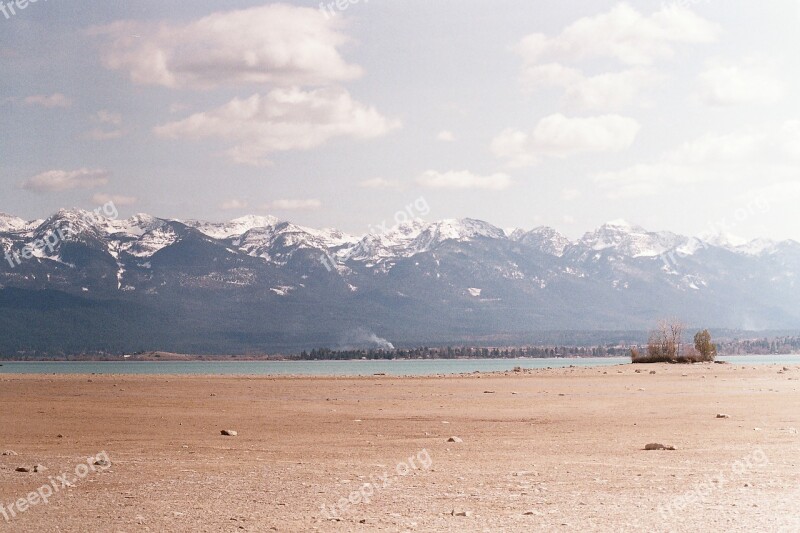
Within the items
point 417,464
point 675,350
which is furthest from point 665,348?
point 417,464

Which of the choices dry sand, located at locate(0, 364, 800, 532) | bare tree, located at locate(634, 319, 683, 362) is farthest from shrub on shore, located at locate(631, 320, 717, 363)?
dry sand, located at locate(0, 364, 800, 532)

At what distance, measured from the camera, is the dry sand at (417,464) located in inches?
571

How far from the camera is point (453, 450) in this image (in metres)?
22.4

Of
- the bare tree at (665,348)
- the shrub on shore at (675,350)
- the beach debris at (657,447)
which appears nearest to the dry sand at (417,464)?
the beach debris at (657,447)

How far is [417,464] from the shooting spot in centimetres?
2003

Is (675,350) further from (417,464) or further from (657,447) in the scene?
(417,464)

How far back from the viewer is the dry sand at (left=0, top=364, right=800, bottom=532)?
14.5 meters

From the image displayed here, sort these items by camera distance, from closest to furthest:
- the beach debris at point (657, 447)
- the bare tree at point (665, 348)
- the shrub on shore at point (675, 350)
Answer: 1. the beach debris at point (657, 447)
2. the shrub on shore at point (675, 350)
3. the bare tree at point (665, 348)

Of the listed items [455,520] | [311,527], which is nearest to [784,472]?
[455,520]

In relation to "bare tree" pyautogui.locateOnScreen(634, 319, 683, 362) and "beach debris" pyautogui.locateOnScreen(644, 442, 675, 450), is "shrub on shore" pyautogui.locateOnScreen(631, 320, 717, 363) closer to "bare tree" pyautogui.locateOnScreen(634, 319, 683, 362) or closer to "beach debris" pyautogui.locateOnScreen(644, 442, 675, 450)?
"bare tree" pyautogui.locateOnScreen(634, 319, 683, 362)

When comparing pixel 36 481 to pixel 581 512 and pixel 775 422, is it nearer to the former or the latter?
pixel 581 512

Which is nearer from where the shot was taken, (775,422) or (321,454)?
(321,454)

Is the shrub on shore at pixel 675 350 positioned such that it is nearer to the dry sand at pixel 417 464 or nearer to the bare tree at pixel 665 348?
the bare tree at pixel 665 348

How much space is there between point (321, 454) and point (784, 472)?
9.87 metres
